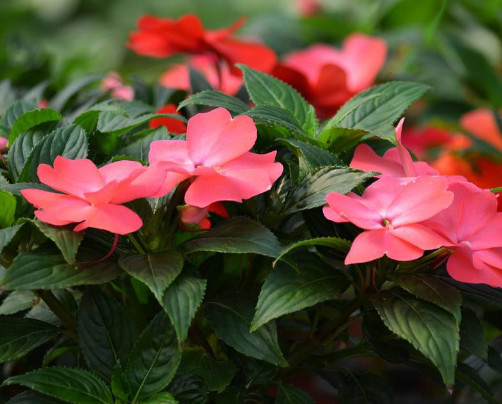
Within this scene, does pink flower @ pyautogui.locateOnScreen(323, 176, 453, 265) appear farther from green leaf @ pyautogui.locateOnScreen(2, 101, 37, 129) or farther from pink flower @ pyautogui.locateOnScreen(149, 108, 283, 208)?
green leaf @ pyautogui.locateOnScreen(2, 101, 37, 129)

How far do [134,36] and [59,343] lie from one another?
1.87 ft

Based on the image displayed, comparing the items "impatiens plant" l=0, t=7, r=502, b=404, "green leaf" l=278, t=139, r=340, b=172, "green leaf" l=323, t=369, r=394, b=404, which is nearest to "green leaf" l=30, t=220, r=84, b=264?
"impatiens plant" l=0, t=7, r=502, b=404

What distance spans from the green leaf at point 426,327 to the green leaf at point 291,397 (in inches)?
5.1

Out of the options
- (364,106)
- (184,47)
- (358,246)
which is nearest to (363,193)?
(358,246)

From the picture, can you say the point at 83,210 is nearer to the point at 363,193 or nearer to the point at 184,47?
the point at 363,193

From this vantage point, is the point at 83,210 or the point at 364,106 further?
the point at 364,106

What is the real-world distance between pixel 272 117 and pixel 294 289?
0.57 ft

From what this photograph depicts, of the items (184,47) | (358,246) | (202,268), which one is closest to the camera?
(358,246)

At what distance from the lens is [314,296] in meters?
0.62

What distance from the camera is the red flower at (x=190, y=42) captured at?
110 centimetres

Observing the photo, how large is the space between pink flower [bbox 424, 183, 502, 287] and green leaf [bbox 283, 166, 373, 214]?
2.8 inches

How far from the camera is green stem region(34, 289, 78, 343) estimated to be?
27.4 inches

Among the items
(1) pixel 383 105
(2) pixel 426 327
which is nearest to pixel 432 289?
(2) pixel 426 327

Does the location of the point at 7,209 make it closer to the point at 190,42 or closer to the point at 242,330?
the point at 242,330
